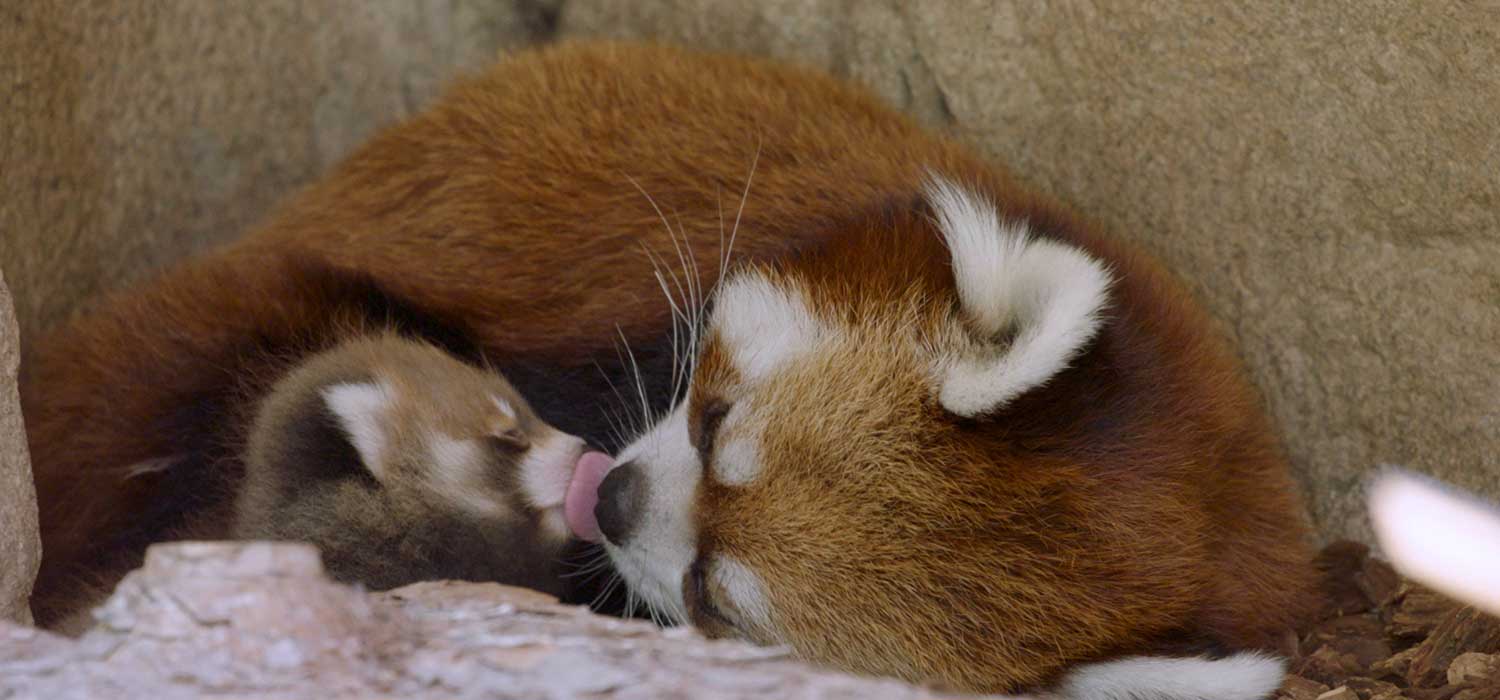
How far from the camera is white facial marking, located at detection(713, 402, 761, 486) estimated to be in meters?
2.35

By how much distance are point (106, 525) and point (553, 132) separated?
115 cm

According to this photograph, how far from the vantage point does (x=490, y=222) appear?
2898 millimetres

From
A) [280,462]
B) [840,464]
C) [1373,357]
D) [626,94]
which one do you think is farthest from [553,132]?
[1373,357]

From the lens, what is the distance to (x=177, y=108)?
340 cm

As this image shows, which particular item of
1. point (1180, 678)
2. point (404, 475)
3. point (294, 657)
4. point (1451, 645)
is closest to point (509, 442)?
point (404, 475)

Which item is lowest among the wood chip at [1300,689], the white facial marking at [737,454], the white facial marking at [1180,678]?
the white facial marking at [737,454]

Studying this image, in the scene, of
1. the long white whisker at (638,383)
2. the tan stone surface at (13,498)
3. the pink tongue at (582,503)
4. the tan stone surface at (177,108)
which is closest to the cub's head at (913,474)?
the pink tongue at (582,503)

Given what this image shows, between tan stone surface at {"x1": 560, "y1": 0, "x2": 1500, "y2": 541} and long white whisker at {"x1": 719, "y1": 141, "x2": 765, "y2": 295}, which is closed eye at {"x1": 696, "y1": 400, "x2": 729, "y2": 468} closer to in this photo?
long white whisker at {"x1": 719, "y1": 141, "x2": 765, "y2": 295}

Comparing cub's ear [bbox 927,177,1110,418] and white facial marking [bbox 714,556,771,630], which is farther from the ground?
cub's ear [bbox 927,177,1110,418]

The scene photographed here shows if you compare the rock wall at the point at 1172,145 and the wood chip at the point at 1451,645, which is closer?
the wood chip at the point at 1451,645

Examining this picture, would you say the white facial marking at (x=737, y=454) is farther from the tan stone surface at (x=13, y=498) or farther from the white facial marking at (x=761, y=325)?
the tan stone surface at (x=13, y=498)

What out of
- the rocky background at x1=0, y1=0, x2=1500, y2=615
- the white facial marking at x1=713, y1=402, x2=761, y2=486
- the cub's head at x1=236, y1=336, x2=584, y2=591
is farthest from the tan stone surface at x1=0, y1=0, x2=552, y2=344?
the white facial marking at x1=713, y1=402, x2=761, y2=486

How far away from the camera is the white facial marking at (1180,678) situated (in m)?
2.12

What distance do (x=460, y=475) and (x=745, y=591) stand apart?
60 cm
